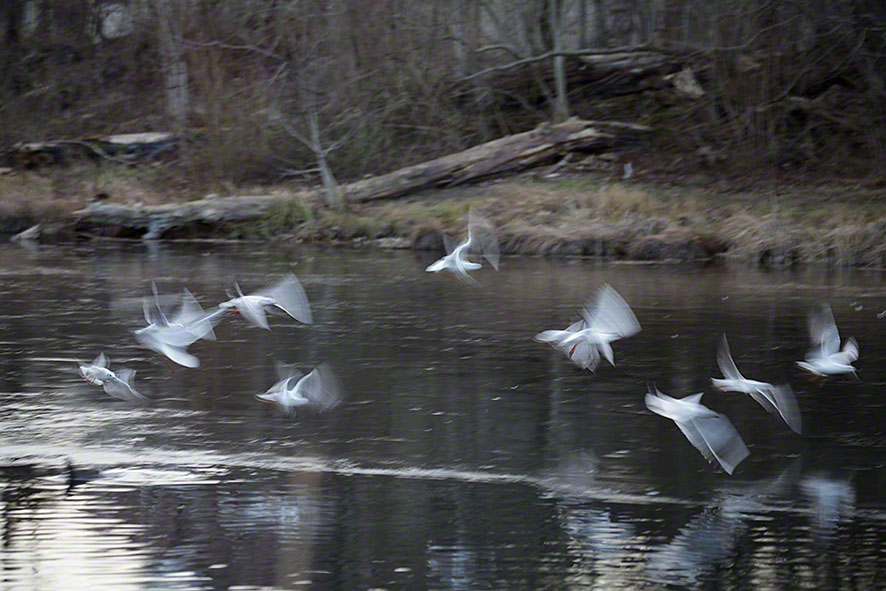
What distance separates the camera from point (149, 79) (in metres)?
44.1

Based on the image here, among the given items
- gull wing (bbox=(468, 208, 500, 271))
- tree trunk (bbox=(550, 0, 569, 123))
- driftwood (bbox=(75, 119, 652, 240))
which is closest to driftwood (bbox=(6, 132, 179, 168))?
driftwood (bbox=(75, 119, 652, 240))

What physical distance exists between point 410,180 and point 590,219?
5051 millimetres

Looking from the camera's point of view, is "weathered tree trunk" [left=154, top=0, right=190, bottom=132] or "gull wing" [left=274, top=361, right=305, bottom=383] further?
"weathered tree trunk" [left=154, top=0, right=190, bottom=132]

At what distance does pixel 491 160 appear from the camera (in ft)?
94.6

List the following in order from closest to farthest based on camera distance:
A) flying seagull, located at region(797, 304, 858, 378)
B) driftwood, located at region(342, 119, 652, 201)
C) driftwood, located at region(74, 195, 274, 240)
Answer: flying seagull, located at region(797, 304, 858, 378) → driftwood, located at region(342, 119, 652, 201) → driftwood, located at region(74, 195, 274, 240)

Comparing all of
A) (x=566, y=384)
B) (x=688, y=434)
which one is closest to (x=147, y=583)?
(x=688, y=434)

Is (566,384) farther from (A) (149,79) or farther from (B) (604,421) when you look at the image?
(A) (149,79)

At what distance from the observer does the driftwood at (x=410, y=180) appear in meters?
28.8

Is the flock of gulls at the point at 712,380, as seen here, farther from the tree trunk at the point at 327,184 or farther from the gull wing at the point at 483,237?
the tree trunk at the point at 327,184

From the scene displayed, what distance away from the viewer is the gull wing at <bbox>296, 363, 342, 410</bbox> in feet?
35.5

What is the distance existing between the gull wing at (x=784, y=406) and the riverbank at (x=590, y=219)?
12132 millimetres

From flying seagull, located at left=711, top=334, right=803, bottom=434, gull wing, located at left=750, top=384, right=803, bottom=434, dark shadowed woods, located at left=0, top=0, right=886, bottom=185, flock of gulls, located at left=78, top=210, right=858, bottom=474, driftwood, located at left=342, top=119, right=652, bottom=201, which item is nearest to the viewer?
flock of gulls, located at left=78, top=210, right=858, bottom=474

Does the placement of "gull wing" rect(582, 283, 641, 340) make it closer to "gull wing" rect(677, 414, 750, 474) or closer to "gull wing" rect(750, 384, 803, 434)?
"gull wing" rect(750, 384, 803, 434)

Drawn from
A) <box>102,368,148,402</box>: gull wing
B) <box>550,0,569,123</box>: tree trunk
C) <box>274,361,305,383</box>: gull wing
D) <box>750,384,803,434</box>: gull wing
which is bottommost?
<box>750,384,803,434</box>: gull wing
